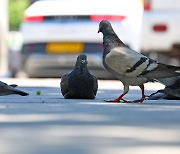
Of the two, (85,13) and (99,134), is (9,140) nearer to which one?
(99,134)

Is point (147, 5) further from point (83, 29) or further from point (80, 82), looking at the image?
point (80, 82)

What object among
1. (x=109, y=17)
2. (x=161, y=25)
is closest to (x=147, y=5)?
(x=161, y=25)

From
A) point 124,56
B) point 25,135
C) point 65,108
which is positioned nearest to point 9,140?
point 25,135

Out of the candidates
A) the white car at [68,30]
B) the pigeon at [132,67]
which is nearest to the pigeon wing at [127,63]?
the pigeon at [132,67]

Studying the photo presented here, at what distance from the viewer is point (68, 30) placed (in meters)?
12.5

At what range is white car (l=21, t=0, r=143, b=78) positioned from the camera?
12320 millimetres

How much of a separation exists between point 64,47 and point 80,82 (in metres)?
5.78

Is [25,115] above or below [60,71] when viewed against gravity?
above

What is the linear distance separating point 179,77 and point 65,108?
1.11m

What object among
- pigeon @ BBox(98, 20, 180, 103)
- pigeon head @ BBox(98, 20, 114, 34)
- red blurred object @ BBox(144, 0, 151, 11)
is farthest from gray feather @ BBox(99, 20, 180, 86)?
red blurred object @ BBox(144, 0, 151, 11)

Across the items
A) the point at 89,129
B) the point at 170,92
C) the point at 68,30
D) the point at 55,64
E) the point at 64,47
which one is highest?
the point at 89,129

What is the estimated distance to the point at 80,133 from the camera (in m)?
4.42

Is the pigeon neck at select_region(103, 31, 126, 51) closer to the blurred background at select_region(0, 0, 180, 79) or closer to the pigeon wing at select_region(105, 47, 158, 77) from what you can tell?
the pigeon wing at select_region(105, 47, 158, 77)

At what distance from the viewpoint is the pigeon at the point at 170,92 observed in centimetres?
646
